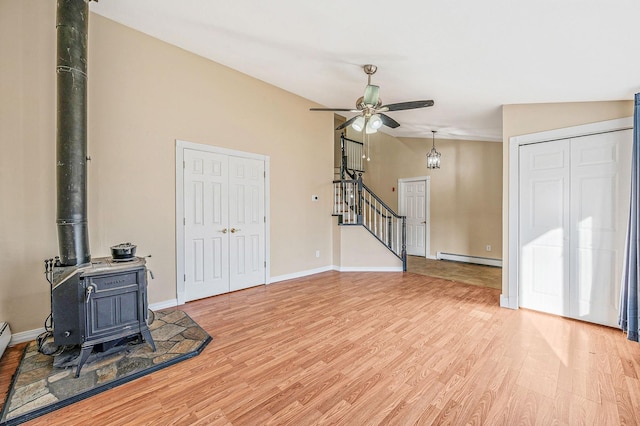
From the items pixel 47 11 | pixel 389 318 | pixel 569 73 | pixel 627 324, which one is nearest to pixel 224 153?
pixel 47 11

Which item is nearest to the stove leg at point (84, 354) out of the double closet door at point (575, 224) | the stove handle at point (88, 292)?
the stove handle at point (88, 292)

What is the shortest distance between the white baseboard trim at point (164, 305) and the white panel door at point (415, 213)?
613cm

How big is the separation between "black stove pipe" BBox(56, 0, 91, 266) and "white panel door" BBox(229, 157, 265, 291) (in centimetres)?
203

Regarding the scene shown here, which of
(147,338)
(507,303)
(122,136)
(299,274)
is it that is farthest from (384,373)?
(122,136)

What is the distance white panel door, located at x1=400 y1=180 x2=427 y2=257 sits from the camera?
755 cm

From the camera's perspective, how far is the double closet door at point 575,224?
3.02m

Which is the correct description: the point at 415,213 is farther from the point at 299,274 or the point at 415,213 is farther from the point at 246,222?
the point at 246,222

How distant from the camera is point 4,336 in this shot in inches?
97.6

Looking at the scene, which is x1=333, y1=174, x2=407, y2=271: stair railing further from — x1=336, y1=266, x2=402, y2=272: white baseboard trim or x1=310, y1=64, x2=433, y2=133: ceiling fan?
x1=310, y1=64, x2=433, y2=133: ceiling fan

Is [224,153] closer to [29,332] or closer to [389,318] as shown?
[29,332]

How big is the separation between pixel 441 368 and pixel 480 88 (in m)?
3.13

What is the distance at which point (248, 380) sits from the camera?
2115 millimetres

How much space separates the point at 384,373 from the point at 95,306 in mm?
2368

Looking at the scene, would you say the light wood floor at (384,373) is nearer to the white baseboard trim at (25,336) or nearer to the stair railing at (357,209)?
the white baseboard trim at (25,336)
